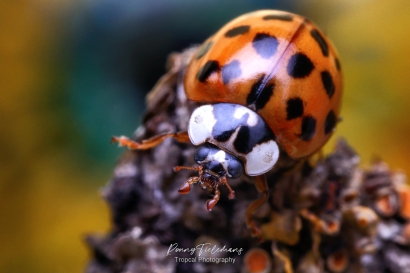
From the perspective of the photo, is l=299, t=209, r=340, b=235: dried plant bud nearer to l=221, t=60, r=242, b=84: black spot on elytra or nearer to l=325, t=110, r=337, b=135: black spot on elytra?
l=325, t=110, r=337, b=135: black spot on elytra

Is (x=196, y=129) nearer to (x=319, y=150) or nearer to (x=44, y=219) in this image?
(x=319, y=150)

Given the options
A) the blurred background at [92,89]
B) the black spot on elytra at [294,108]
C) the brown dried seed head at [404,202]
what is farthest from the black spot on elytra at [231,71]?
the blurred background at [92,89]

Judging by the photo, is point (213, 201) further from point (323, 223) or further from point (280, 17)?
point (280, 17)

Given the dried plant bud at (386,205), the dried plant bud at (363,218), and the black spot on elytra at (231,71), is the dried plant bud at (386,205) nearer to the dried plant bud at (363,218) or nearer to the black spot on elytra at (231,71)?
the dried plant bud at (363,218)

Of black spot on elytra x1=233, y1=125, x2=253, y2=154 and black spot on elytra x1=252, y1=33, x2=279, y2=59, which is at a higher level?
black spot on elytra x1=252, y1=33, x2=279, y2=59

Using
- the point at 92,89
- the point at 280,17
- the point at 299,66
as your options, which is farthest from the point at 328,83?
the point at 92,89

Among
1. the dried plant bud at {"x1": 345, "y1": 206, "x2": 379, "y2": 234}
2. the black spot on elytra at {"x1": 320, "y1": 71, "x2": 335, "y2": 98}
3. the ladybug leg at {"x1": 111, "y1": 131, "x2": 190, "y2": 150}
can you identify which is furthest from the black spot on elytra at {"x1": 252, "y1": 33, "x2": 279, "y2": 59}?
the dried plant bud at {"x1": 345, "y1": 206, "x2": 379, "y2": 234}

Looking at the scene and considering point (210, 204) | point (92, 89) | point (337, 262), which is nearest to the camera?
point (210, 204)
